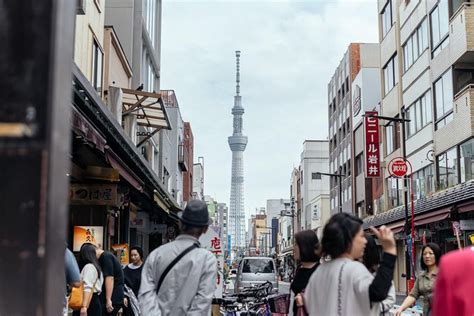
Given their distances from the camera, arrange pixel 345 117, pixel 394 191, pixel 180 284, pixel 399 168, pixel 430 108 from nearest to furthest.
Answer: pixel 180 284
pixel 399 168
pixel 430 108
pixel 394 191
pixel 345 117

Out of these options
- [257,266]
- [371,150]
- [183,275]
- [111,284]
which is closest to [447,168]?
[257,266]

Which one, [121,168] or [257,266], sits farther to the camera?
[257,266]

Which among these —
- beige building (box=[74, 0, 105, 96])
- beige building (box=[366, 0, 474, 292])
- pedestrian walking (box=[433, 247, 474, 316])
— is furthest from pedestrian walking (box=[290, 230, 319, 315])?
beige building (box=[366, 0, 474, 292])

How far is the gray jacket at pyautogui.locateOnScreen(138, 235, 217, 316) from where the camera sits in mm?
4578

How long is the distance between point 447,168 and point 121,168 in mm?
17788

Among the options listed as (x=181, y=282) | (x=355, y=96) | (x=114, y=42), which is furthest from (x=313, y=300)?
(x=355, y=96)

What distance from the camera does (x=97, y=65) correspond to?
1848 centimetres

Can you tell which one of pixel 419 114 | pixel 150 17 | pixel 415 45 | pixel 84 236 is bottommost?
pixel 84 236

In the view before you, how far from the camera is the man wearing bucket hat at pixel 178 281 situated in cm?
458

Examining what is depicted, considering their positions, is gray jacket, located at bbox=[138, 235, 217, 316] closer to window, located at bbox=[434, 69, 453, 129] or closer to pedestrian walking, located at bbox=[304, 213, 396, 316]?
pedestrian walking, located at bbox=[304, 213, 396, 316]

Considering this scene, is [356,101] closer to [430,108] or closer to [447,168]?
[430,108]

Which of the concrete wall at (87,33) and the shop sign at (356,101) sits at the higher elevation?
the shop sign at (356,101)

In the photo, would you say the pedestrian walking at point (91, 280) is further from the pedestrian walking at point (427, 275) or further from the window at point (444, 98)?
the window at point (444, 98)

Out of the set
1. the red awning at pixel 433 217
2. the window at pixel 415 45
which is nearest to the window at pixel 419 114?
the window at pixel 415 45
